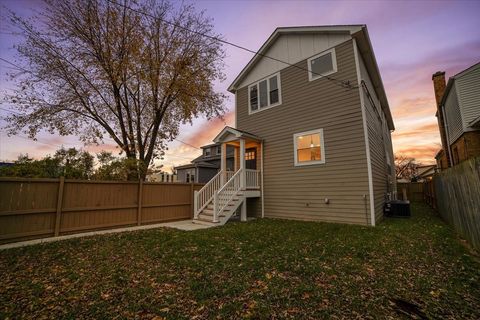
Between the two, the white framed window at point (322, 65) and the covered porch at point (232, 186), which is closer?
the white framed window at point (322, 65)

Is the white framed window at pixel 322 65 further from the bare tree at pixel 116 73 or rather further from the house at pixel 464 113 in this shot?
the house at pixel 464 113

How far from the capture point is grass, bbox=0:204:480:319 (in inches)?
101

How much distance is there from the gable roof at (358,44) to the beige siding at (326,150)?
48 cm

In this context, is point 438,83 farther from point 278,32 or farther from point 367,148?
point 367,148

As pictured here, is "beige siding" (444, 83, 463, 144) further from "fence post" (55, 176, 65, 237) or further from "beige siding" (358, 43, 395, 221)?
"fence post" (55, 176, 65, 237)

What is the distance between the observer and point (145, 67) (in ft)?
32.9

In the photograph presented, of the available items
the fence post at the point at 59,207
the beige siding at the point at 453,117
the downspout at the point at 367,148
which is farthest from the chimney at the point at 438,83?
the fence post at the point at 59,207

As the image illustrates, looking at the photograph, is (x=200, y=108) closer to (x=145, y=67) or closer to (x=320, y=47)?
(x=145, y=67)

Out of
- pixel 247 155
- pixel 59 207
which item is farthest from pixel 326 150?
pixel 59 207

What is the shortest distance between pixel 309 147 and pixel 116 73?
913cm

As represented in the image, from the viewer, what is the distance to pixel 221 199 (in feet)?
29.6

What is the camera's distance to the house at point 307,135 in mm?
7578

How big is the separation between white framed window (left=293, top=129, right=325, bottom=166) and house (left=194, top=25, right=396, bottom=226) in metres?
0.04

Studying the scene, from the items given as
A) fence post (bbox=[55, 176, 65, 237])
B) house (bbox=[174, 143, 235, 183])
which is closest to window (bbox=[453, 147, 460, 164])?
house (bbox=[174, 143, 235, 183])
